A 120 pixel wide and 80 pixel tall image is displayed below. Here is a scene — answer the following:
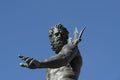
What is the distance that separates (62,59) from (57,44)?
1.39m

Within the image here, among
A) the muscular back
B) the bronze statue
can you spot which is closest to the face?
the bronze statue

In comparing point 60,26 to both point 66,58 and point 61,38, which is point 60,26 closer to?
point 61,38

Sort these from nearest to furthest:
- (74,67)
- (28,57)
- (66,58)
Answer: (28,57)
(66,58)
(74,67)

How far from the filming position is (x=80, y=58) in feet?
49.0

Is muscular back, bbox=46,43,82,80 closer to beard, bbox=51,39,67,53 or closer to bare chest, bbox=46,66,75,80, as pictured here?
bare chest, bbox=46,66,75,80

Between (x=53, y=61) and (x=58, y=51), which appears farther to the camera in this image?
(x=58, y=51)

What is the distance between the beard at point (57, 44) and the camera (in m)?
15.0

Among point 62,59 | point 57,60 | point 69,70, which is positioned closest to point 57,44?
point 69,70

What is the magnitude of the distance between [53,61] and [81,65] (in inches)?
61.1

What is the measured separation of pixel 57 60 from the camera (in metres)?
13.6

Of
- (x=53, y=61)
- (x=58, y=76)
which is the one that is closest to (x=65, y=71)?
(x=58, y=76)

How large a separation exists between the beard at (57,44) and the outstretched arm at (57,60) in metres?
0.46

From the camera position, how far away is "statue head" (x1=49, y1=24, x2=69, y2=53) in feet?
49.4

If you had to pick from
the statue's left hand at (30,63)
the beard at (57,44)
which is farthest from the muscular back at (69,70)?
the statue's left hand at (30,63)
